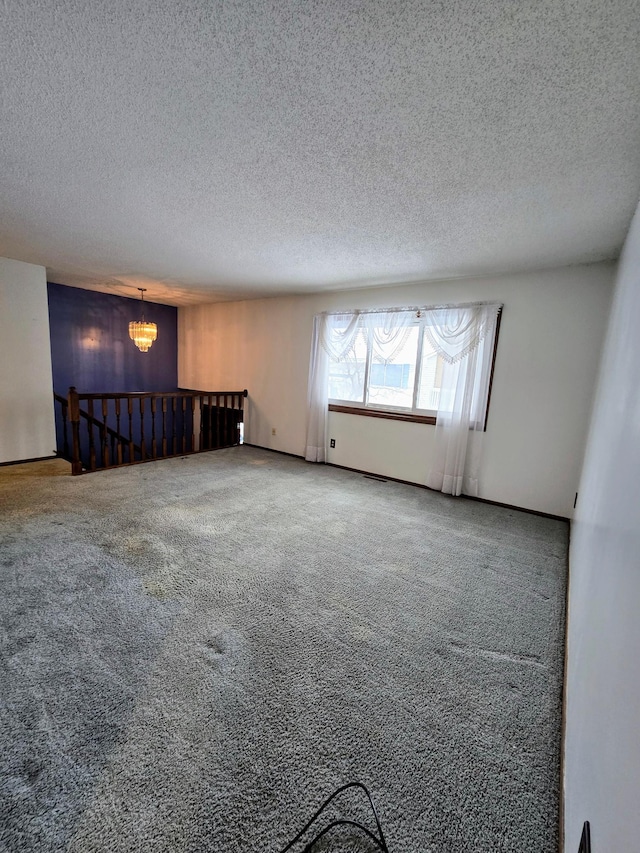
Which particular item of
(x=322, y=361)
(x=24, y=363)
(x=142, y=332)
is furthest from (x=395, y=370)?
(x=24, y=363)

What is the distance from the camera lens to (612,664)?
80 centimetres

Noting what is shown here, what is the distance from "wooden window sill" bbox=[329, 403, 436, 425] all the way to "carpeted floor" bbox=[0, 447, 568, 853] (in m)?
1.47

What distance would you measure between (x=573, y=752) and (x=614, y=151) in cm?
231

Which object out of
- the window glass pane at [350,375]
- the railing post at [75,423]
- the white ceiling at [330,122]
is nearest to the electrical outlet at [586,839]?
the white ceiling at [330,122]

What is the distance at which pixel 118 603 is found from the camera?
1.85m

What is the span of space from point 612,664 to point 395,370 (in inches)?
142

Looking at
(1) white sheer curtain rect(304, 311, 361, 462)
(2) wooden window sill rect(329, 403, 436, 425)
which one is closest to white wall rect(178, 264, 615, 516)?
(2) wooden window sill rect(329, 403, 436, 425)

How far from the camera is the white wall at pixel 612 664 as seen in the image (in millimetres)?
602

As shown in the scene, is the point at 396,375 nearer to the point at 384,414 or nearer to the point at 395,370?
the point at 395,370

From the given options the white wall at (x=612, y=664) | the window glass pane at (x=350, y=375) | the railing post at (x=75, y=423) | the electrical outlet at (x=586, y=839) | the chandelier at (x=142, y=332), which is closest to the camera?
the white wall at (x=612, y=664)

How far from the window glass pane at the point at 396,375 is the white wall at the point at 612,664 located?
2.60 metres

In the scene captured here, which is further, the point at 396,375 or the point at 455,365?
the point at 396,375

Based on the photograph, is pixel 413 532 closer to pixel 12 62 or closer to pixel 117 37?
pixel 117 37

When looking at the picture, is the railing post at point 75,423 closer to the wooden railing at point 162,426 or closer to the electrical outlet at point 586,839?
the wooden railing at point 162,426
